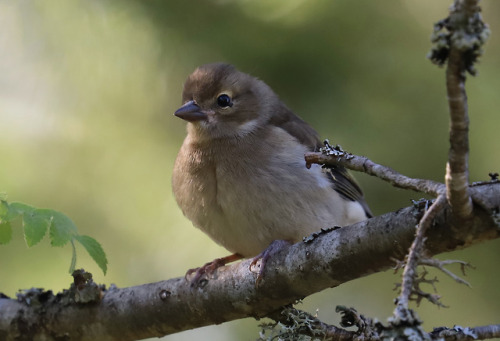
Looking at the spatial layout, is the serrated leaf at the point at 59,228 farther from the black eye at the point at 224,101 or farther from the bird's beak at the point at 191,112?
the black eye at the point at 224,101

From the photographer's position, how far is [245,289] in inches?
150

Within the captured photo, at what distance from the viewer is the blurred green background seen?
15.4ft

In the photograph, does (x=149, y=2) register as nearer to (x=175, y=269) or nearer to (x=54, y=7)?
(x=54, y=7)

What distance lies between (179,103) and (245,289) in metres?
2.20

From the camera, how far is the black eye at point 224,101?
5.62 meters

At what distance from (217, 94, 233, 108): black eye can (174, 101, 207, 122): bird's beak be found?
25cm

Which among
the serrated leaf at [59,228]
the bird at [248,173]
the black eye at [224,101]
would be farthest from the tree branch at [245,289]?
the black eye at [224,101]

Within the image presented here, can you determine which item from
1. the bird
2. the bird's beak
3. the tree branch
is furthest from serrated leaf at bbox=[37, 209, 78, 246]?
the bird's beak

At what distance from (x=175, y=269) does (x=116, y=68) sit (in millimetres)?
1731

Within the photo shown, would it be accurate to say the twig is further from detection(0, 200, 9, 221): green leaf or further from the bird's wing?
the bird's wing

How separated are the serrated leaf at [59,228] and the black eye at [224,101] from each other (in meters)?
2.27

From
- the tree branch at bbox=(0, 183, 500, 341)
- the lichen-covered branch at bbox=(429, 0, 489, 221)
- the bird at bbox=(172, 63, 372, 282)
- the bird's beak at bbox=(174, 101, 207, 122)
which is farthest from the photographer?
the bird's beak at bbox=(174, 101, 207, 122)

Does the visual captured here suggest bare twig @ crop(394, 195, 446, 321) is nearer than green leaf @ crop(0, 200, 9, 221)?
Yes

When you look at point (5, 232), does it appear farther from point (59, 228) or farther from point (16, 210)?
point (59, 228)
